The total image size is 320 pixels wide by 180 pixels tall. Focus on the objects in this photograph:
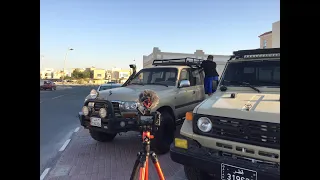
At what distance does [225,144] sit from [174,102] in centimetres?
251

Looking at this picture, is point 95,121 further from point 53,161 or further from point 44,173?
point 44,173

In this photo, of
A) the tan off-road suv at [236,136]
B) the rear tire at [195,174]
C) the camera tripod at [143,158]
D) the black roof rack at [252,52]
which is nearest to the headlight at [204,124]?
the tan off-road suv at [236,136]

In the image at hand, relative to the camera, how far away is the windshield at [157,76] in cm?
560

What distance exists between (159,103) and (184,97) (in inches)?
39.4

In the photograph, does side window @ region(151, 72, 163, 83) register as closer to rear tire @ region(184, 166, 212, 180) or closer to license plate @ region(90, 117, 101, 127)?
license plate @ region(90, 117, 101, 127)

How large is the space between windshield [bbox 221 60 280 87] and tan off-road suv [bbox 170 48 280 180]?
0.05 feet

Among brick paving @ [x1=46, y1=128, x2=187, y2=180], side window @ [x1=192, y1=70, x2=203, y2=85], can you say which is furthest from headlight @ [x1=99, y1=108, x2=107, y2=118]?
side window @ [x1=192, y1=70, x2=203, y2=85]

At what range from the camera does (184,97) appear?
18.3ft

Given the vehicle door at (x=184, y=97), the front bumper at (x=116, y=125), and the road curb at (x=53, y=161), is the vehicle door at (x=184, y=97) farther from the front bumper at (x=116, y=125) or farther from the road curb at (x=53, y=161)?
the road curb at (x=53, y=161)

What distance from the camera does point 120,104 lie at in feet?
15.1

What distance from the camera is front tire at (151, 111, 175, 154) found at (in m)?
4.53

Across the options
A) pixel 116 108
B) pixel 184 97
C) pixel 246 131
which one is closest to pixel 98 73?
pixel 184 97
